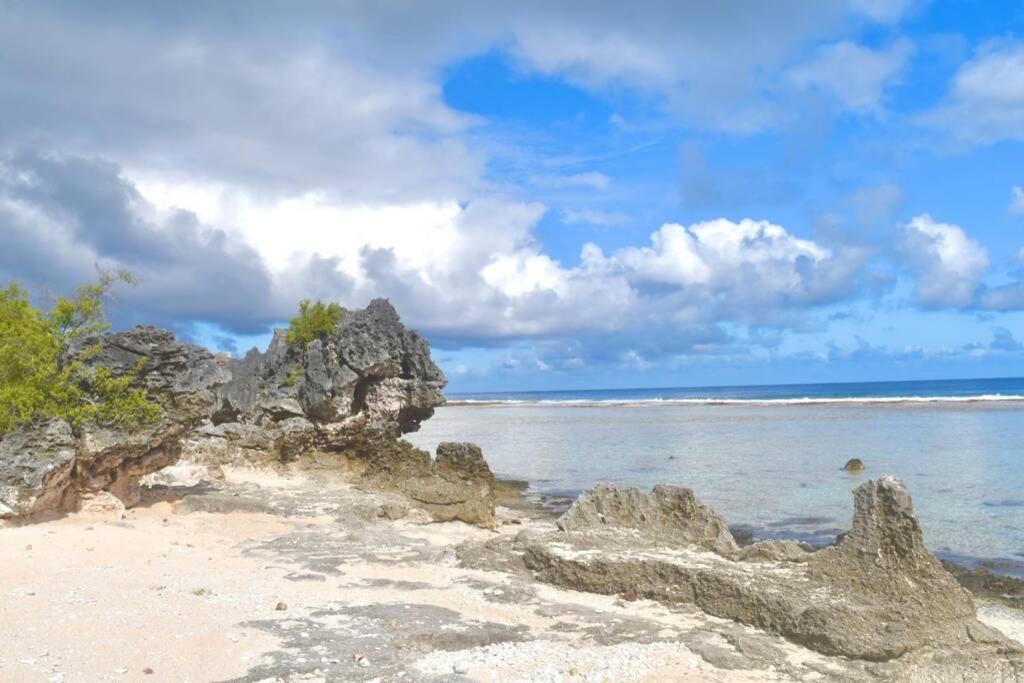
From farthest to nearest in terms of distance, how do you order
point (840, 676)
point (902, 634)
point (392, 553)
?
point (392, 553)
point (902, 634)
point (840, 676)

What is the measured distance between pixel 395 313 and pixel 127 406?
35.9 feet

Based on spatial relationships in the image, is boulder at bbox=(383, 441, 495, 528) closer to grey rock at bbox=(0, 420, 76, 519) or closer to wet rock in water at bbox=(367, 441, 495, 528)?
wet rock in water at bbox=(367, 441, 495, 528)

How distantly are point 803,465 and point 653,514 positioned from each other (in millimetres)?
20116

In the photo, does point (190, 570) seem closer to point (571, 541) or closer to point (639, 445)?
point (571, 541)

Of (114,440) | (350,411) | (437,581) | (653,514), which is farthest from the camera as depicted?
(350,411)

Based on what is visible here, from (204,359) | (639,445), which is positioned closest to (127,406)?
(204,359)

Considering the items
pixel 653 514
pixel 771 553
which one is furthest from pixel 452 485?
pixel 771 553

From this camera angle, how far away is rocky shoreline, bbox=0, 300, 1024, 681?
290 inches

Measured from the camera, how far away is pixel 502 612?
9047 millimetres

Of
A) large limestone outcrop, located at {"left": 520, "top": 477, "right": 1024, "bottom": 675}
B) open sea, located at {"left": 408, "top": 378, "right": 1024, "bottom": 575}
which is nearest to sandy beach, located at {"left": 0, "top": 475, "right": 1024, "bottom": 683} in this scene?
large limestone outcrop, located at {"left": 520, "top": 477, "right": 1024, "bottom": 675}

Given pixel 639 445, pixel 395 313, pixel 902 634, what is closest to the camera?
pixel 902 634

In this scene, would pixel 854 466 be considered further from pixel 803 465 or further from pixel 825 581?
pixel 825 581

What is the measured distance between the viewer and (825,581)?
9.32m

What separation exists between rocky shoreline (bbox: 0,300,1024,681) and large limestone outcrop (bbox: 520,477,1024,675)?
0.08 feet
